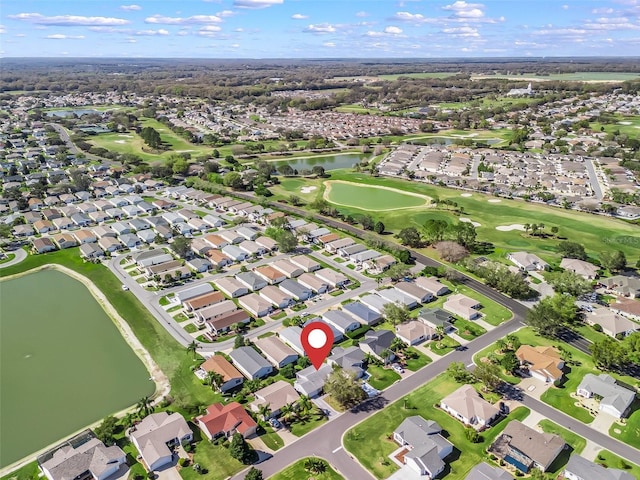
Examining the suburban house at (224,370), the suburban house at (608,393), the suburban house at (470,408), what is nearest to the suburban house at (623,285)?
the suburban house at (608,393)

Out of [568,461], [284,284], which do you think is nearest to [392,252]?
[284,284]

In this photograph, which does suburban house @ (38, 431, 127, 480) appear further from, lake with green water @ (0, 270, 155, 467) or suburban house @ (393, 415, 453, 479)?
suburban house @ (393, 415, 453, 479)

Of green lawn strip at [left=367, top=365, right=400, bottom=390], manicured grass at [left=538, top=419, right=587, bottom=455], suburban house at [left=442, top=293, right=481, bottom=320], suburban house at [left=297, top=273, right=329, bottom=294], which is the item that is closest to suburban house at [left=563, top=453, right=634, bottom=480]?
manicured grass at [left=538, top=419, right=587, bottom=455]

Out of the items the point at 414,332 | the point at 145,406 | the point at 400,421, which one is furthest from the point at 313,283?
the point at 145,406

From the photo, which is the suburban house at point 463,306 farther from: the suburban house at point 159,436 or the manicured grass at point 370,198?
the manicured grass at point 370,198

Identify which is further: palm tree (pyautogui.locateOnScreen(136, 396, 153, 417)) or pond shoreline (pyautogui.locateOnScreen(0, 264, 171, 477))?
palm tree (pyautogui.locateOnScreen(136, 396, 153, 417))
